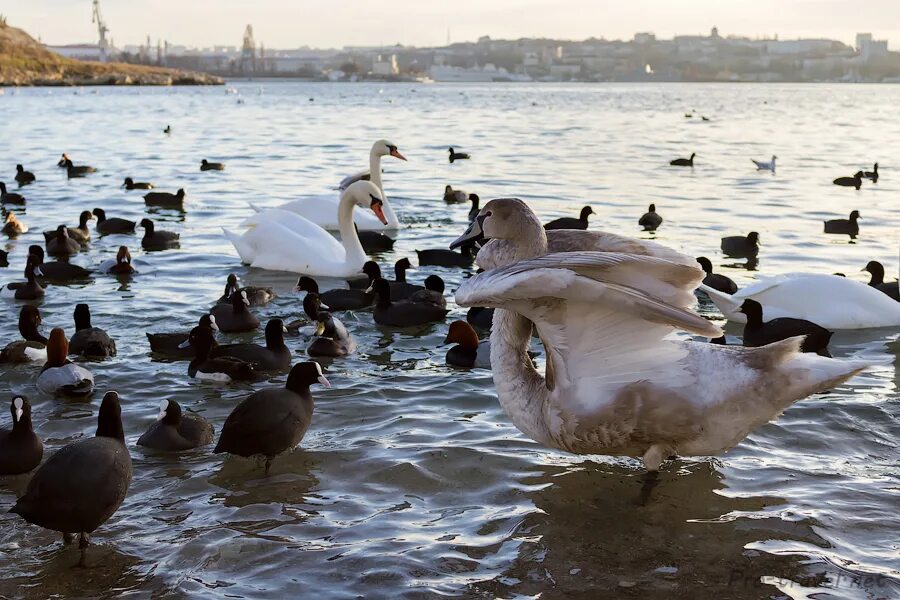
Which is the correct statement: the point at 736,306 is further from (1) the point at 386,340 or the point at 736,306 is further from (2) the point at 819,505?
(2) the point at 819,505

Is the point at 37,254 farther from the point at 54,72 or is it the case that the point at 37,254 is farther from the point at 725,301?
the point at 54,72

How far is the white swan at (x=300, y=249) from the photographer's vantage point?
512 inches

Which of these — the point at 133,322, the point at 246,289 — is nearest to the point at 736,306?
the point at 246,289

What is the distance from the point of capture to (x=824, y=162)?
29.2 meters

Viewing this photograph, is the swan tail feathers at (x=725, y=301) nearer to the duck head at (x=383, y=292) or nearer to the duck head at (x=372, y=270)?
the duck head at (x=383, y=292)

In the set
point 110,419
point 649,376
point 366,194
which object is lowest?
point 110,419

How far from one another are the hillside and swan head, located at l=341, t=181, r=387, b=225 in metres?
95.0

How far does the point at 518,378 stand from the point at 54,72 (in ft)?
388

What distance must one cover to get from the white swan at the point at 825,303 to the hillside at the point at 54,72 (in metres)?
101

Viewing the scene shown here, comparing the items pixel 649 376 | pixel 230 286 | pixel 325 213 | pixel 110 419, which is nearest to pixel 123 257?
pixel 230 286

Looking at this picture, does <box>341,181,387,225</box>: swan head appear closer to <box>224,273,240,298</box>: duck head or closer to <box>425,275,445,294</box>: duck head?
<box>425,275,445,294</box>: duck head

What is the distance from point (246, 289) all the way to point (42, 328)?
2.01 meters

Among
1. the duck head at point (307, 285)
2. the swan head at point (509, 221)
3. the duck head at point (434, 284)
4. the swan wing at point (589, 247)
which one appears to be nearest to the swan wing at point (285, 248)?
the duck head at point (307, 285)

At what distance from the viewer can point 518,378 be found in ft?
20.3
